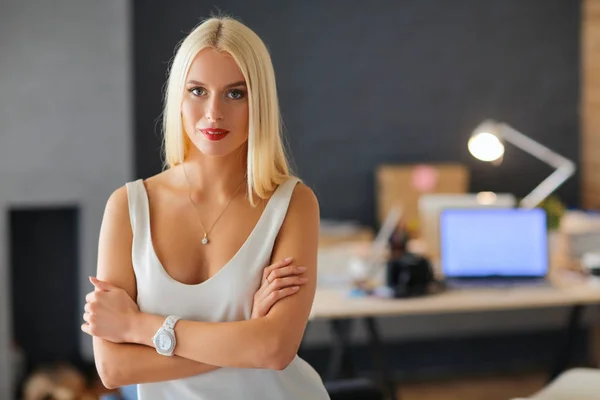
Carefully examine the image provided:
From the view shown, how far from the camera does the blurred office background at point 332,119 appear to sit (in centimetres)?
485

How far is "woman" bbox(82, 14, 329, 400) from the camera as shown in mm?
1631

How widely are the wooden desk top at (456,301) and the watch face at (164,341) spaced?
1737 millimetres

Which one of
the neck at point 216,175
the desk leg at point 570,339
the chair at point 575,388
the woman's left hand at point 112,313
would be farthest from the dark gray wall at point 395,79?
the woman's left hand at point 112,313

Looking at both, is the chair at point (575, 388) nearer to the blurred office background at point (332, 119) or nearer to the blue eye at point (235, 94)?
the blue eye at point (235, 94)

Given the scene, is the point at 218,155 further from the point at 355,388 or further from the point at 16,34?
the point at 16,34

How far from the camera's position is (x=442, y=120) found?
244 inches

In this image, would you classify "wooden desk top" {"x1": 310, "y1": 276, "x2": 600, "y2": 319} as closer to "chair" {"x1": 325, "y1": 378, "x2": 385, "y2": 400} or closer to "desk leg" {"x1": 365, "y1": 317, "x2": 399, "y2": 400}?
"desk leg" {"x1": 365, "y1": 317, "x2": 399, "y2": 400}

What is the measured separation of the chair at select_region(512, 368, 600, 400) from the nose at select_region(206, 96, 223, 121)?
139 centimetres

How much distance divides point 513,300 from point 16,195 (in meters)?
2.91

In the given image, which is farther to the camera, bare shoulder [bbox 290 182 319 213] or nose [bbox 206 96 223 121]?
bare shoulder [bbox 290 182 319 213]

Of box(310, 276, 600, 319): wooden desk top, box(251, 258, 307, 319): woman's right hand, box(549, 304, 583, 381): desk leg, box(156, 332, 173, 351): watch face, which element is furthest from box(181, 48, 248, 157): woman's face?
box(549, 304, 583, 381): desk leg

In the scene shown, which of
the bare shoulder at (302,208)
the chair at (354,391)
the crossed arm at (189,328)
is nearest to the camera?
the crossed arm at (189,328)

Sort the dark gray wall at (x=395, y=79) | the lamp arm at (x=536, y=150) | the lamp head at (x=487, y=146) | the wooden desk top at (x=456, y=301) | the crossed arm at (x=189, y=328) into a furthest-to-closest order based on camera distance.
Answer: the lamp arm at (x=536, y=150), the dark gray wall at (x=395, y=79), the lamp head at (x=487, y=146), the wooden desk top at (x=456, y=301), the crossed arm at (x=189, y=328)

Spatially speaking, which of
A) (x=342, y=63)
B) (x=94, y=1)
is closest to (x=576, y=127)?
(x=342, y=63)
